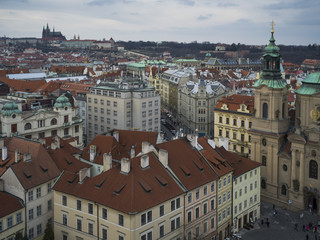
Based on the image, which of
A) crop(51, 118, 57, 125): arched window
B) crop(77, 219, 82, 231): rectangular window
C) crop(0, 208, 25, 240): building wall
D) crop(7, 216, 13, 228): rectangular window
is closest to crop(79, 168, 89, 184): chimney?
crop(77, 219, 82, 231): rectangular window

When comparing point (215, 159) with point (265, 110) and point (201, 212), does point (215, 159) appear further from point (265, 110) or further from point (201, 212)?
point (265, 110)

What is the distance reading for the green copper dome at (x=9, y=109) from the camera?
3098 inches

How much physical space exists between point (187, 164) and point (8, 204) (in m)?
24.9

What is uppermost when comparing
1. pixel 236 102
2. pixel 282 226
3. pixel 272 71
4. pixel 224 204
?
pixel 272 71

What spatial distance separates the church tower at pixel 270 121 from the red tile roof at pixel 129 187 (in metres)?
30.4

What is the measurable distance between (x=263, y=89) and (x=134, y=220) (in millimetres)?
42105

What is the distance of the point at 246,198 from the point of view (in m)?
67.5

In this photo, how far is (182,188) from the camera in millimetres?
53688

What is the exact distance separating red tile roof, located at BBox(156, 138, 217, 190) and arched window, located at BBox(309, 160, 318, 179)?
22.6m

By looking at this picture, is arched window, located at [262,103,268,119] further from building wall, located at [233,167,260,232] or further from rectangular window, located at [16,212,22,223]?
rectangular window, located at [16,212,22,223]

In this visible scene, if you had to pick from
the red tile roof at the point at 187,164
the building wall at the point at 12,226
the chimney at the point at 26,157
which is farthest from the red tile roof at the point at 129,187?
the chimney at the point at 26,157

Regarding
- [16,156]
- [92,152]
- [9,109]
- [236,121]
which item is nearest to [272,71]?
[236,121]

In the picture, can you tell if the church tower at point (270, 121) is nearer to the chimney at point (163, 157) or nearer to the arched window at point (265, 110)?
the arched window at point (265, 110)

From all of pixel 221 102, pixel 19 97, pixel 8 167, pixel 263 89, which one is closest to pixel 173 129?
pixel 221 102
